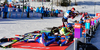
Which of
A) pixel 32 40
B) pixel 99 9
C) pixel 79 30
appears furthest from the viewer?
pixel 99 9

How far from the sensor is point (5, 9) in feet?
69.0

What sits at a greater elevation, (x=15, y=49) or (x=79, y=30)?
(x=79, y=30)

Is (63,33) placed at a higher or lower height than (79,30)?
lower

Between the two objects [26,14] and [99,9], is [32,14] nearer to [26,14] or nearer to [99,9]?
[26,14]

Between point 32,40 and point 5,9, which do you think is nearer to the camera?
point 32,40

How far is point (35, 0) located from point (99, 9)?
2256cm

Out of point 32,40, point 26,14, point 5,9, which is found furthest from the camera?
point 26,14

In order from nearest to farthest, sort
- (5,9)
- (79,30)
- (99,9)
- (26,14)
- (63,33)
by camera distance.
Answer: (79,30), (63,33), (5,9), (26,14), (99,9)

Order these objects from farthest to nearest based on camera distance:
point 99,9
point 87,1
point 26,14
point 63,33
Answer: point 87,1 < point 99,9 < point 26,14 < point 63,33

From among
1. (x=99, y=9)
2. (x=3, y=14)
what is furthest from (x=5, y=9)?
(x=99, y=9)

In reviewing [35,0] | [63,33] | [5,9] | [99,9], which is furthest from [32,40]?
[35,0]

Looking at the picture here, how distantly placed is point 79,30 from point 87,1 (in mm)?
56871

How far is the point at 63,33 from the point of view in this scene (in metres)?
8.55

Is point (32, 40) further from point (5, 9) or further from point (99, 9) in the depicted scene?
point (99, 9)
